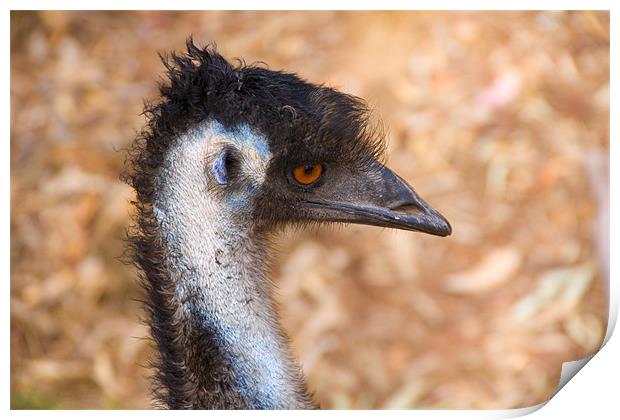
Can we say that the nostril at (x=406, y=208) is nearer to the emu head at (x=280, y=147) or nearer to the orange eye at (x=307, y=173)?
the emu head at (x=280, y=147)

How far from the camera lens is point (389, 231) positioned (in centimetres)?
264

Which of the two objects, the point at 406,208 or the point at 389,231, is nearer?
the point at 406,208

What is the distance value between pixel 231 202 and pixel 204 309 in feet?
0.46

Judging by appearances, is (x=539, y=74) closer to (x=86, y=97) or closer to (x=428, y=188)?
(x=428, y=188)

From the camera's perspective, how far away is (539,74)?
2.54 m

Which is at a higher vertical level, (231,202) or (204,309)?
(231,202)

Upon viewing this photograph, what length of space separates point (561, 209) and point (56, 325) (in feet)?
3.88

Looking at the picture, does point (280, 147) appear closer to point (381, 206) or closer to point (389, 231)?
point (381, 206)

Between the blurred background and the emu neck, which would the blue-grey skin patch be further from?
the blurred background

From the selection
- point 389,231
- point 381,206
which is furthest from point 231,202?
point 389,231

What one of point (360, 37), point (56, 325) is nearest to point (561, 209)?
point (360, 37)

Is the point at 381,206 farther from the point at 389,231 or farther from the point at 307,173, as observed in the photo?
the point at 389,231
